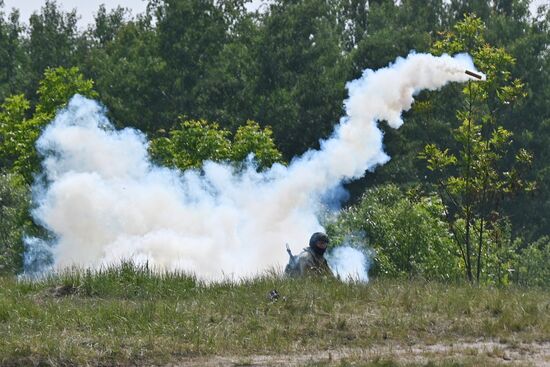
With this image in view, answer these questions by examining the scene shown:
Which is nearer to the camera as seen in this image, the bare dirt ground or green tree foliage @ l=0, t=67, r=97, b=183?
the bare dirt ground

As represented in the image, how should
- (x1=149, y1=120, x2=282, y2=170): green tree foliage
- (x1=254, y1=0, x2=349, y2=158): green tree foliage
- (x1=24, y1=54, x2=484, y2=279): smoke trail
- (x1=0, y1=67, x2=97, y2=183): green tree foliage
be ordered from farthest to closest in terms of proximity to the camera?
(x1=254, y1=0, x2=349, y2=158): green tree foliage → (x1=0, y1=67, x2=97, y2=183): green tree foliage → (x1=149, y1=120, x2=282, y2=170): green tree foliage → (x1=24, y1=54, x2=484, y2=279): smoke trail

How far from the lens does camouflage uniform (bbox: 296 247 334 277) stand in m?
22.6

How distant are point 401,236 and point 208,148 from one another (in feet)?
29.5

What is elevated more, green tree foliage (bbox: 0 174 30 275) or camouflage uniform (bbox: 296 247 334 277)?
green tree foliage (bbox: 0 174 30 275)

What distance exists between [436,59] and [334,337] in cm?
1161

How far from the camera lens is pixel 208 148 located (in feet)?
135

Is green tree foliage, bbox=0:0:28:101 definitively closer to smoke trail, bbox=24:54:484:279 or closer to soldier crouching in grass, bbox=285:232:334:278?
smoke trail, bbox=24:54:484:279

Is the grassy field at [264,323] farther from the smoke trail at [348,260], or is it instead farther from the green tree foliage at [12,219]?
the green tree foliage at [12,219]

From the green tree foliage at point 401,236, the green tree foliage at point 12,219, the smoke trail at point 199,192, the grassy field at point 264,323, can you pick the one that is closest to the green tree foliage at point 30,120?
the green tree foliage at point 12,219

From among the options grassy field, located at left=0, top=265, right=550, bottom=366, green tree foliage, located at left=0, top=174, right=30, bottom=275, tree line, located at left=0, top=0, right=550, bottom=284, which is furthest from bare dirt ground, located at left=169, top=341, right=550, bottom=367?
green tree foliage, located at left=0, top=174, right=30, bottom=275

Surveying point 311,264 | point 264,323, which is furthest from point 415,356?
point 311,264

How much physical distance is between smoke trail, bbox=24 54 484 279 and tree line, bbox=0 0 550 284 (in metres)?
1.03

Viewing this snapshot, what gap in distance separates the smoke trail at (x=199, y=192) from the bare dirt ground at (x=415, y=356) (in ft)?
34.1

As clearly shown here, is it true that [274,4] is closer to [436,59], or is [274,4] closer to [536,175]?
[536,175]
